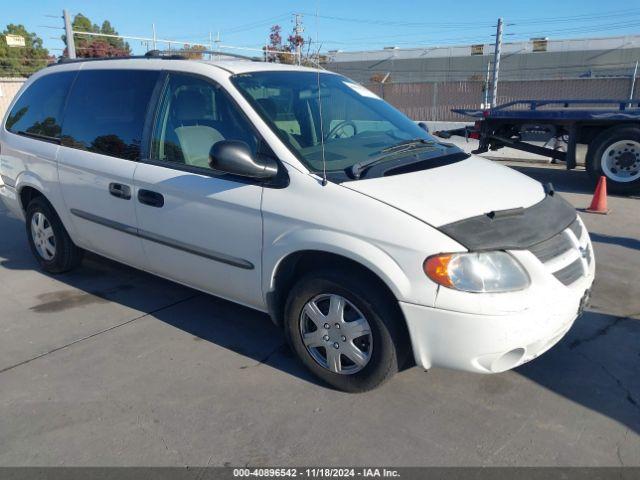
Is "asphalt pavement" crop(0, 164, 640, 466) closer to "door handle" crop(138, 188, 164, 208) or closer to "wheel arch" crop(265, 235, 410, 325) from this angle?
"wheel arch" crop(265, 235, 410, 325)

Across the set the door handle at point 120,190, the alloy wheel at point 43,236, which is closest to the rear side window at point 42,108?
the alloy wheel at point 43,236

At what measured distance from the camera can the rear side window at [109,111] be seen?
3.98 meters

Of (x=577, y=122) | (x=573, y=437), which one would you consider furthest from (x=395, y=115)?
(x=577, y=122)

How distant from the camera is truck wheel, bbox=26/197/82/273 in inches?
193

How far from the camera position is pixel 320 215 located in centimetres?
297

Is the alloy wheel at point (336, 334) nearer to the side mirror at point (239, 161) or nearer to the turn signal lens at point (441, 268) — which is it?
the turn signal lens at point (441, 268)

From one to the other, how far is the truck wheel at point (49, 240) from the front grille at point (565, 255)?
4.05 m

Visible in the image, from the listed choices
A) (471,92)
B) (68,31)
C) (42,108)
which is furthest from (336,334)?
(471,92)

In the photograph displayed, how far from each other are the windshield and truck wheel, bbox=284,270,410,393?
72cm

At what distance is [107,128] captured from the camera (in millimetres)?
4207

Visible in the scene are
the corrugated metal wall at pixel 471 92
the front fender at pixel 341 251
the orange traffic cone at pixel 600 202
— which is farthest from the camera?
the corrugated metal wall at pixel 471 92

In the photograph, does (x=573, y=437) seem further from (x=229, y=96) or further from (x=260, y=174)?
(x=229, y=96)

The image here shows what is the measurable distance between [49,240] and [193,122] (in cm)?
226

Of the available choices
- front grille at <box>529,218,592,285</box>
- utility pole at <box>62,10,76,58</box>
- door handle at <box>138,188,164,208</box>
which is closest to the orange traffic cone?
front grille at <box>529,218,592,285</box>
